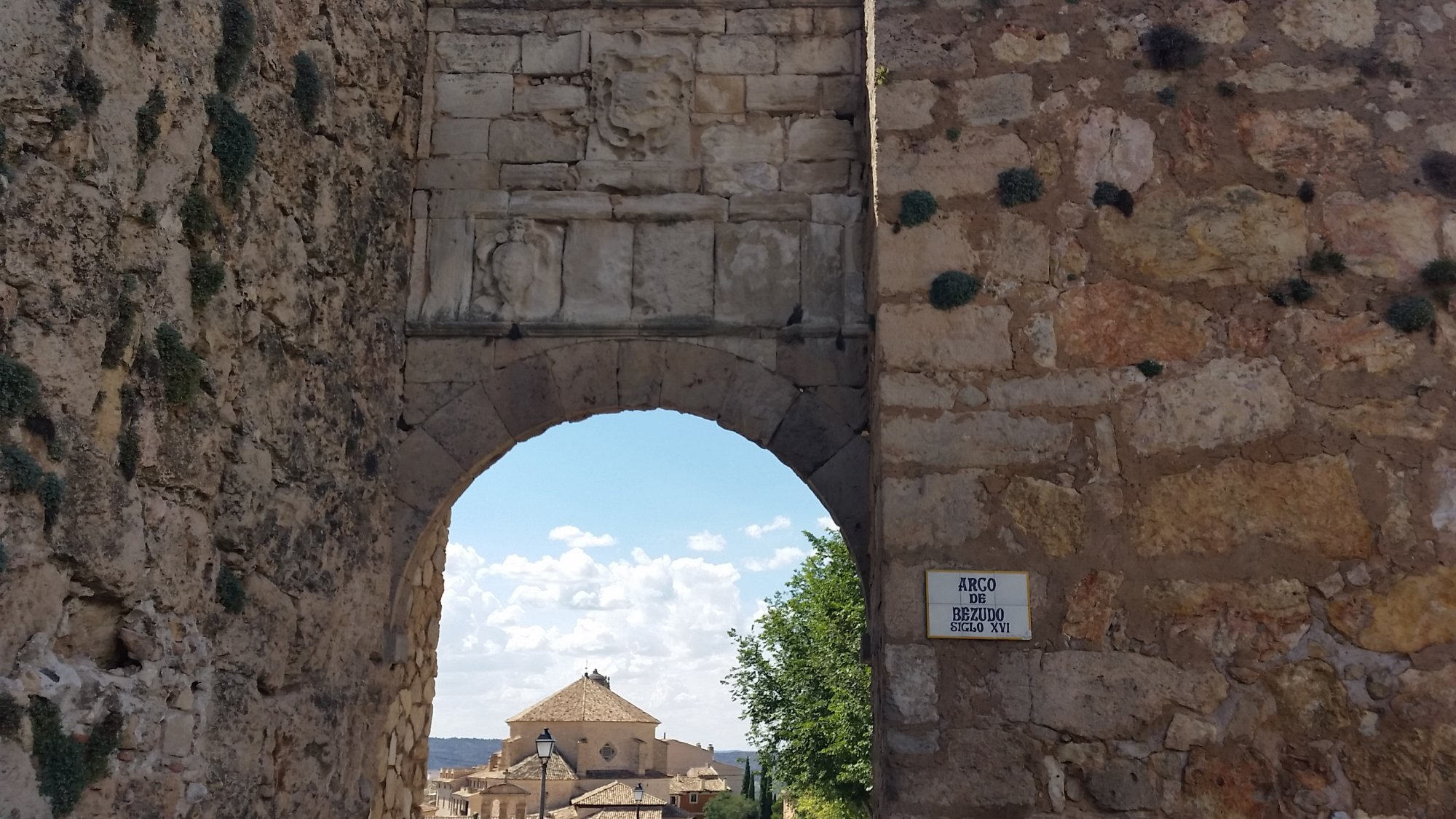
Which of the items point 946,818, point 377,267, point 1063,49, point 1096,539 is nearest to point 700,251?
point 377,267

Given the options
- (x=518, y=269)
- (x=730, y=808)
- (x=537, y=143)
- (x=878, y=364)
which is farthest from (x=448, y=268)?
(x=730, y=808)

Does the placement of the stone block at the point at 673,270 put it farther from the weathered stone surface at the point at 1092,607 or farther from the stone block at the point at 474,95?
the weathered stone surface at the point at 1092,607

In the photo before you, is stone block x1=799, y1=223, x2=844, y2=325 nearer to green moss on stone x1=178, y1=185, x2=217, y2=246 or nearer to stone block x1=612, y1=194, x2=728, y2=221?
stone block x1=612, y1=194, x2=728, y2=221

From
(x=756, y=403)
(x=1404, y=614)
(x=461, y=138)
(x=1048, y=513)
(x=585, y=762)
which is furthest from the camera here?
(x=585, y=762)

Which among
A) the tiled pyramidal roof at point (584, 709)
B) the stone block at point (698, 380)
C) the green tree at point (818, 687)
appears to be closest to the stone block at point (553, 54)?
the stone block at point (698, 380)

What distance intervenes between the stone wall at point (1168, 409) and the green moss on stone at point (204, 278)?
215cm

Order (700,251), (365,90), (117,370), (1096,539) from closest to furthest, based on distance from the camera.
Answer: (117,370) < (1096,539) < (365,90) < (700,251)

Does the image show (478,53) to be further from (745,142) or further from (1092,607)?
(1092,607)

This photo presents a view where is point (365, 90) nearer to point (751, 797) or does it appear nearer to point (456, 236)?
point (456, 236)

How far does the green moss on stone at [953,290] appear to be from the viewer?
14.0 feet

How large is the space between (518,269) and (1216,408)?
9.05 ft

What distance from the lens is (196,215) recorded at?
3.45 m

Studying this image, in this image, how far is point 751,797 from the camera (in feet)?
90.6

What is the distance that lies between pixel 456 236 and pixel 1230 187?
9.98ft
